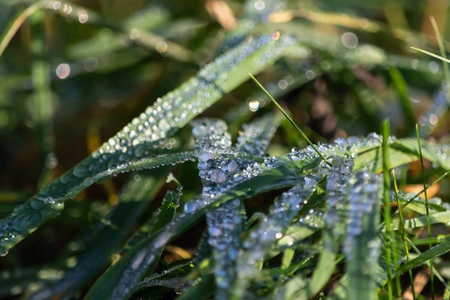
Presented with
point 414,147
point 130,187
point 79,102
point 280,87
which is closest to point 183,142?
point 130,187

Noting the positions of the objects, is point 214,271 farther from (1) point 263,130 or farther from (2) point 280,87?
(2) point 280,87

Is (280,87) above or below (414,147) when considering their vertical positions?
above

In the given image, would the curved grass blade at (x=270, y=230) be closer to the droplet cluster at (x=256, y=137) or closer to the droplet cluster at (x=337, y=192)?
the droplet cluster at (x=337, y=192)

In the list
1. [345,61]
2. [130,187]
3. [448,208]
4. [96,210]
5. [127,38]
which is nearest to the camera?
[448,208]

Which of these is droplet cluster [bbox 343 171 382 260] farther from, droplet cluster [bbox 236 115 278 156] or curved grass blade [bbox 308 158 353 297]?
droplet cluster [bbox 236 115 278 156]

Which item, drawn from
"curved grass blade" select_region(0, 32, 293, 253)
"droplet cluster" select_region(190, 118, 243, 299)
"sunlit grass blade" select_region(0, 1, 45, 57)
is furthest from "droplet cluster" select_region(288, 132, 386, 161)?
"sunlit grass blade" select_region(0, 1, 45, 57)

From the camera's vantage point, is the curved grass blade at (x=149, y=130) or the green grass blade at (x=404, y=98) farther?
the green grass blade at (x=404, y=98)

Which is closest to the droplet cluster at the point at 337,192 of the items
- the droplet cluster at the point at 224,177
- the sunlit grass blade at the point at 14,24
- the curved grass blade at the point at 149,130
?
the droplet cluster at the point at 224,177
